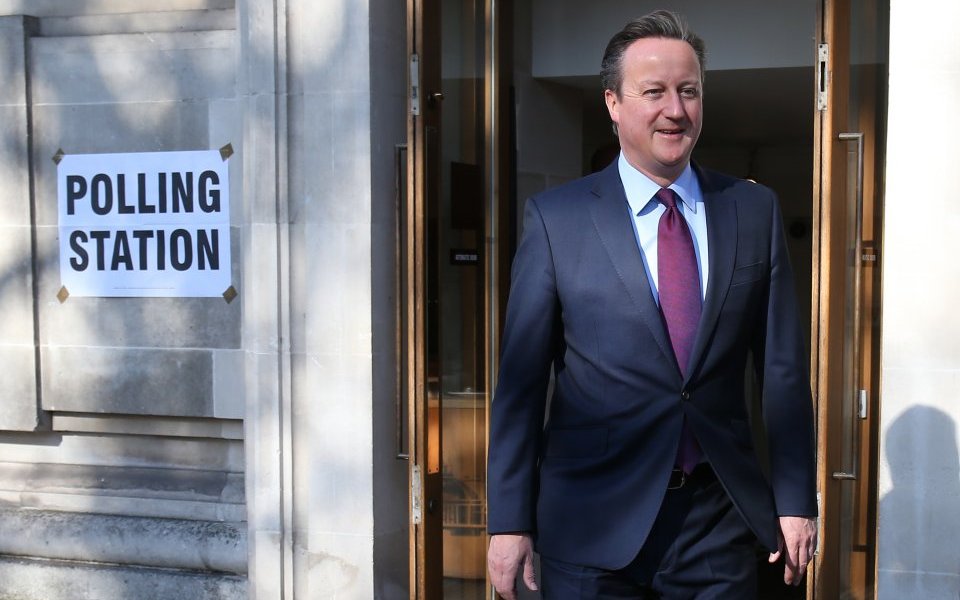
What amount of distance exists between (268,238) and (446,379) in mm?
890

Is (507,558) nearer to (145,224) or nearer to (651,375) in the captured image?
(651,375)

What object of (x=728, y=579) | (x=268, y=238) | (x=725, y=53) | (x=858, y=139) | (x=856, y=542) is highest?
(x=725, y=53)

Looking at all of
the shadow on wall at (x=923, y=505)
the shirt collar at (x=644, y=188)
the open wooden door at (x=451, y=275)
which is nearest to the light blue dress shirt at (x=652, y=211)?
the shirt collar at (x=644, y=188)

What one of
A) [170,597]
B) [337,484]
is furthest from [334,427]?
[170,597]

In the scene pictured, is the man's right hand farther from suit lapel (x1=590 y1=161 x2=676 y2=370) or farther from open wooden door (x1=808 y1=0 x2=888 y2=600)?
open wooden door (x1=808 y1=0 x2=888 y2=600)

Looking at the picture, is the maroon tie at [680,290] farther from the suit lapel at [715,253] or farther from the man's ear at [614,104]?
the man's ear at [614,104]

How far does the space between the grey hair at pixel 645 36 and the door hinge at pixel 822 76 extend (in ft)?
5.46

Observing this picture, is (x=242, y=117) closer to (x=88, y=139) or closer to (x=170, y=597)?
(x=88, y=139)

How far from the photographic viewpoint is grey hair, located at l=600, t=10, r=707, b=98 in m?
2.71

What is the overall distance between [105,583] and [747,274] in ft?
13.0

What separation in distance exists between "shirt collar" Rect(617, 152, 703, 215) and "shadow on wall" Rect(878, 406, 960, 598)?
72.6 inches

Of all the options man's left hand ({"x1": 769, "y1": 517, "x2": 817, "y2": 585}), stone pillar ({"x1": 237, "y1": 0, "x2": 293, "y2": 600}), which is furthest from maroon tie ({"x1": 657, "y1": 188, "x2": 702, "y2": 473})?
stone pillar ({"x1": 237, "y1": 0, "x2": 293, "y2": 600})

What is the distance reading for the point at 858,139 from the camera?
14.4 ft

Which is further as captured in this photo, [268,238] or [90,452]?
[90,452]
